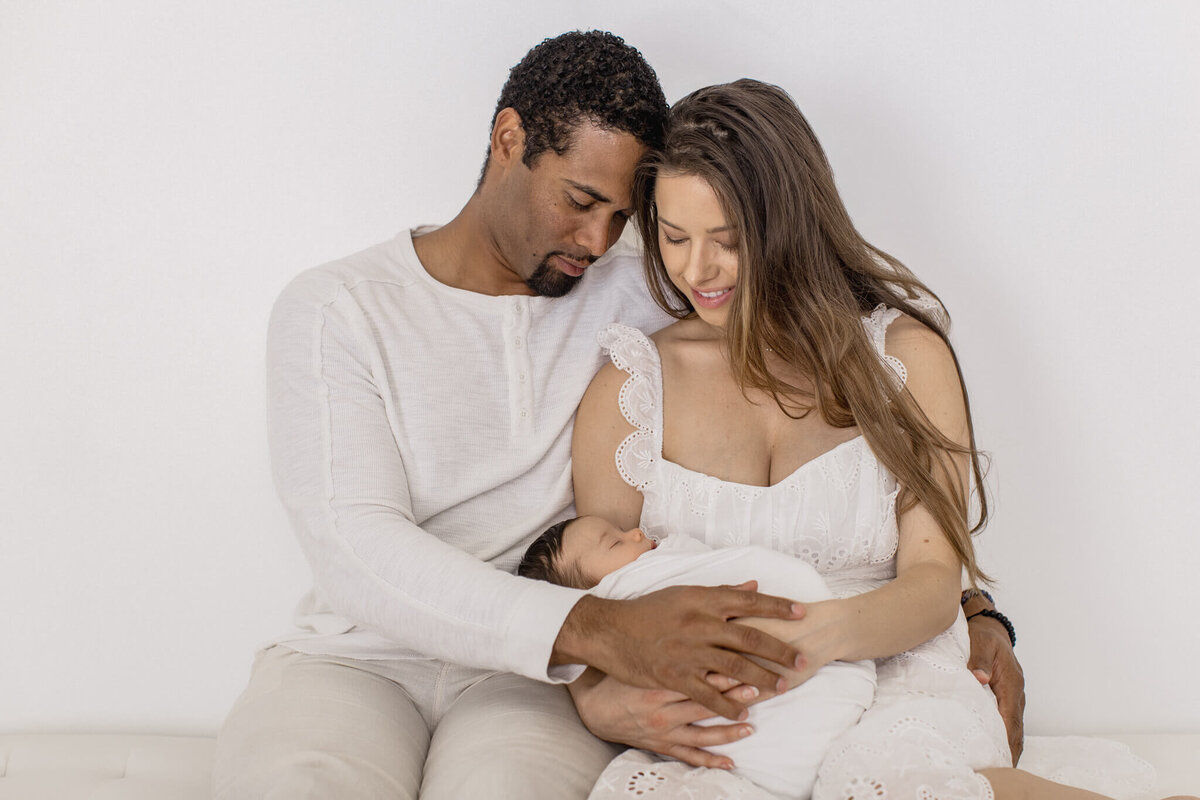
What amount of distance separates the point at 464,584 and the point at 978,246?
1.61m

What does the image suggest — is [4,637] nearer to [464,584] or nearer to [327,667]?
[327,667]

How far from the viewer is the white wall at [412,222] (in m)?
2.57

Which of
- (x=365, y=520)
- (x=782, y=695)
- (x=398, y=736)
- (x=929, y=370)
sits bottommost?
(x=398, y=736)

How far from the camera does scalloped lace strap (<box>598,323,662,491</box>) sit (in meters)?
2.07

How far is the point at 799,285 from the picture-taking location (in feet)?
6.71

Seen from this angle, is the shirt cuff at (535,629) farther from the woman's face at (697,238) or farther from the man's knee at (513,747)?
the woman's face at (697,238)

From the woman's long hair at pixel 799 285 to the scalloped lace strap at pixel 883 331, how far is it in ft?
0.06

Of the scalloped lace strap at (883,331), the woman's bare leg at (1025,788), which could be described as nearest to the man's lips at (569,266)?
the scalloped lace strap at (883,331)

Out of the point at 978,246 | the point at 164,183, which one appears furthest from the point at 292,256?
the point at 978,246

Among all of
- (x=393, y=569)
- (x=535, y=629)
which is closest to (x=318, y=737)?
(x=393, y=569)

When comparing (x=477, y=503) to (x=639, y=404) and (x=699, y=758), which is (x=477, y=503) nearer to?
(x=639, y=404)

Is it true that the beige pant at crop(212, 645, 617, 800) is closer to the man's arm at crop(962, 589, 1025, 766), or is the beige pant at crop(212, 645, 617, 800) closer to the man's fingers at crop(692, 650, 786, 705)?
the man's fingers at crop(692, 650, 786, 705)

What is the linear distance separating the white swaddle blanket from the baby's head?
77 mm

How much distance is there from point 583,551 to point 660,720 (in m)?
0.36
